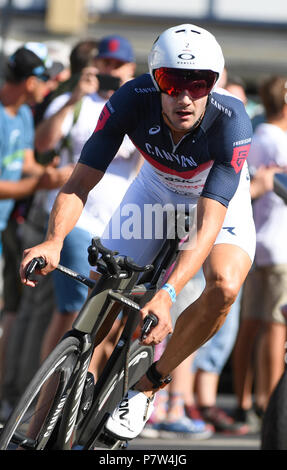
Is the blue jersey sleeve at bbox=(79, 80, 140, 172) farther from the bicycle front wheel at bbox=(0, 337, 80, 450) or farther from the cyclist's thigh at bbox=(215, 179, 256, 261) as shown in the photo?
the bicycle front wheel at bbox=(0, 337, 80, 450)

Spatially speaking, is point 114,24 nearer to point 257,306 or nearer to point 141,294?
point 257,306

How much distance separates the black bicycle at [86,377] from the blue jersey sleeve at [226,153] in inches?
19.3

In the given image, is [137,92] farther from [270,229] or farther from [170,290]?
[270,229]

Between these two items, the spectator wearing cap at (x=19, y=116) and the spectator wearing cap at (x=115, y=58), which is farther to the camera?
the spectator wearing cap at (x=19, y=116)

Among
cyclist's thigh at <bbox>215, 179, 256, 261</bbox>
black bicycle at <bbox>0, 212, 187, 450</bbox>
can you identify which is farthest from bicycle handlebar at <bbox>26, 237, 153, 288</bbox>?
cyclist's thigh at <bbox>215, 179, 256, 261</bbox>

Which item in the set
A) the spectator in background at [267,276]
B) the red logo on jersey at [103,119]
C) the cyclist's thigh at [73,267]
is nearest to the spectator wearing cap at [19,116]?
the cyclist's thigh at [73,267]

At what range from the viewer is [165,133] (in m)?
4.82

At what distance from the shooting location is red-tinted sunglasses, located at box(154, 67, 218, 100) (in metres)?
4.61

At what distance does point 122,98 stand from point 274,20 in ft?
39.8

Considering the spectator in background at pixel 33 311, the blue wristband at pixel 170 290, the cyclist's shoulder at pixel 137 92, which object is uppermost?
the cyclist's shoulder at pixel 137 92

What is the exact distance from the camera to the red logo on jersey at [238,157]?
4.73 meters

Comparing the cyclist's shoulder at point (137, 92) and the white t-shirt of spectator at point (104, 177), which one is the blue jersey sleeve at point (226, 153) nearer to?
the cyclist's shoulder at point (137, 92)

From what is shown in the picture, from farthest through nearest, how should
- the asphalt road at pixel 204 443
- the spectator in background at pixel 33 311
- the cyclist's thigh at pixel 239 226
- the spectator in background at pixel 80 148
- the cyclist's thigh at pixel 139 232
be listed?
1. the spectator in background at pixel 33 311
2. the asphalt road at pixel 204 443
3. the spectator in background at pixel 80 148
4. the cyclist's thigh at pixel 139 232
5. the cyclist's thigh at pixel 239 226
